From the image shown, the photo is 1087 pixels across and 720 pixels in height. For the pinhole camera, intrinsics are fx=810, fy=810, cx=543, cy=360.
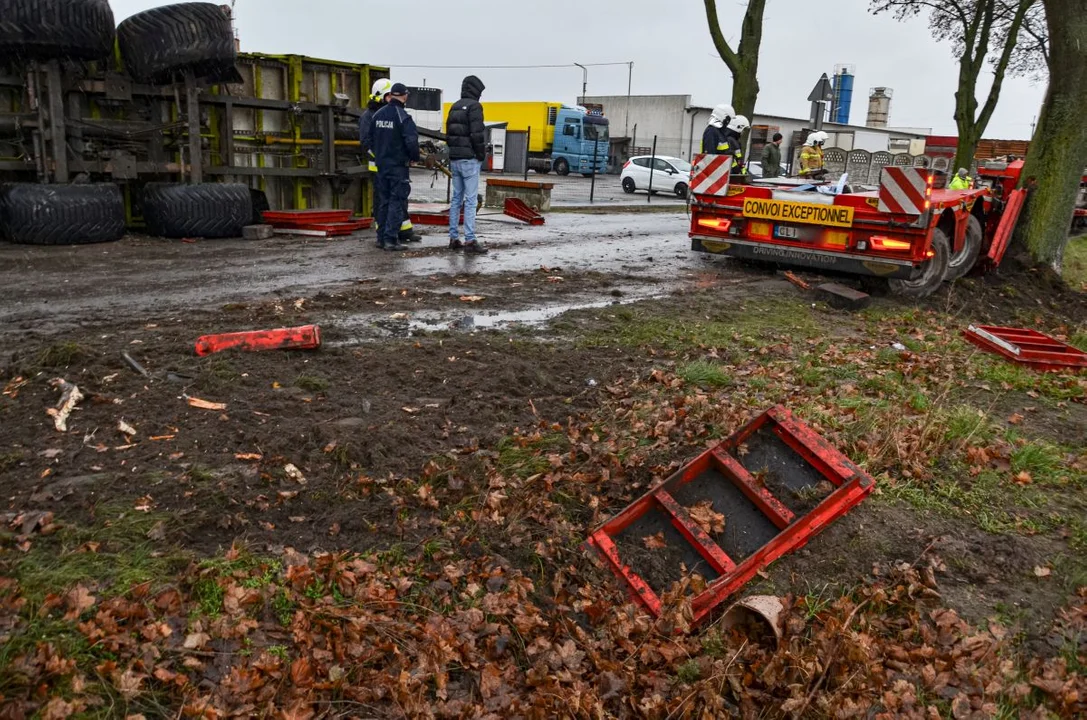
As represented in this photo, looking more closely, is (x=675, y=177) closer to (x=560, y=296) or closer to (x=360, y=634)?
(x=560, y=296)

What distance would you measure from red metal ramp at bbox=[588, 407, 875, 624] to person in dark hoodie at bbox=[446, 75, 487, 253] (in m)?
7.13

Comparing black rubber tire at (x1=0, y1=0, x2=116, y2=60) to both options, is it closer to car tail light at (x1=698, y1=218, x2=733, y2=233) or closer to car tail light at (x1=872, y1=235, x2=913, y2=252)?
car tail light at (x1=698, y1=218, x2=733, y2=233)

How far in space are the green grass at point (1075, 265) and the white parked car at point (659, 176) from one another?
51.3 feet

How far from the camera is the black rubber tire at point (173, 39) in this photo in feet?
33.5

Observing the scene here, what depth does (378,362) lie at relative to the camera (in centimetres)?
539

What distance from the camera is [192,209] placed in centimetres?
1073

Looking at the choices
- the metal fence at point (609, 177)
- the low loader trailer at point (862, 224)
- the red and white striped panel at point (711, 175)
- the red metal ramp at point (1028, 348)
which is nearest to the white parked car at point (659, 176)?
the metal fence at point (609, 177)

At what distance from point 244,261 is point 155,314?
290cm

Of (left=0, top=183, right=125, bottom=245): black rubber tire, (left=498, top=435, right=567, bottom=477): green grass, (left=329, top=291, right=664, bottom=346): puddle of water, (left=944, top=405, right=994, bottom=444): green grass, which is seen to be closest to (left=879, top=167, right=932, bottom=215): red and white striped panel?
(left=329, top=291, right=664, bottom=346): puddle of water

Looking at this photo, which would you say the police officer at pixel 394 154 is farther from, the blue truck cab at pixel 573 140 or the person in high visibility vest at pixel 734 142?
the blue truck cab at pixel 573 140

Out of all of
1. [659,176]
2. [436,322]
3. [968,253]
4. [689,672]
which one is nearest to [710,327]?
[436,322]

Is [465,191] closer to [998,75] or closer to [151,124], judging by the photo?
[151,124]

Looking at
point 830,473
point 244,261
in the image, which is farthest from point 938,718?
point 244,261

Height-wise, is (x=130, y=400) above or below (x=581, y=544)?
above
